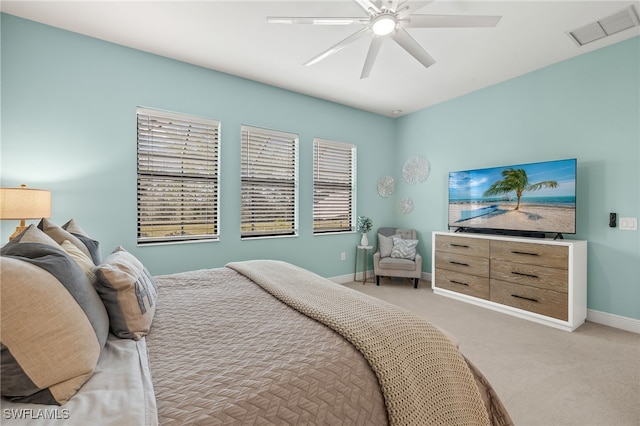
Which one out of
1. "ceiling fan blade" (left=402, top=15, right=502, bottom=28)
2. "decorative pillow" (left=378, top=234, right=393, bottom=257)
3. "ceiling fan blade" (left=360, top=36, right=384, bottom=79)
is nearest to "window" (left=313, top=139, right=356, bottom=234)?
"decorative pillow" (left=378, top=234, right=393, bottom=257)

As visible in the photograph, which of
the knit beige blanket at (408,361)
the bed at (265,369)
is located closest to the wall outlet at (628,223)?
the bed at (265,369)

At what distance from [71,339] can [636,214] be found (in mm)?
4212

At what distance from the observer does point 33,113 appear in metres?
2.48

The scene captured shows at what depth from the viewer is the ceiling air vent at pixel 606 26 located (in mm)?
2395

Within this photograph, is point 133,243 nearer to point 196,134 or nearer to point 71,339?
point 196,134

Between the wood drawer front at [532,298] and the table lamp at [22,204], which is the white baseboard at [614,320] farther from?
the table lamp at [22,204]

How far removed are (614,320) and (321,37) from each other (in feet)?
13.1

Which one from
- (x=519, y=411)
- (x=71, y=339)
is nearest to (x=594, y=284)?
(x=519, y=411)

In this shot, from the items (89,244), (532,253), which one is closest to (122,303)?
(89,244)

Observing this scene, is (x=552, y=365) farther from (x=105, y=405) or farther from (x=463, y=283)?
(x=105, y=405)

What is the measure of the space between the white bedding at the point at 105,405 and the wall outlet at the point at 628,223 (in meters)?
4.00

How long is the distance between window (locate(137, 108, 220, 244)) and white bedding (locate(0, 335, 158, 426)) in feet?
8.08

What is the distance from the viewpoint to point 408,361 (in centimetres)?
105

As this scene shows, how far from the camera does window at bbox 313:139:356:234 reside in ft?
14.0
